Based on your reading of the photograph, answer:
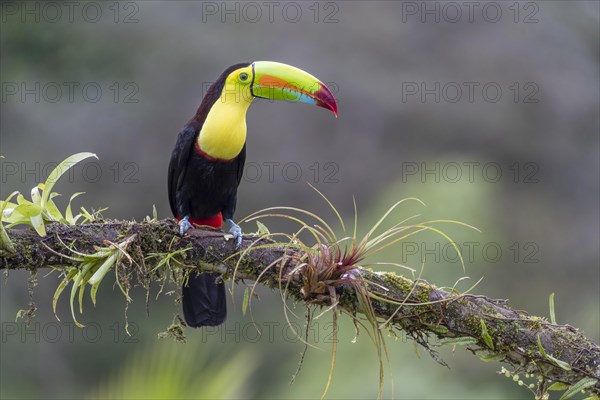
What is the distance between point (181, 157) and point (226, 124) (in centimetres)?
26

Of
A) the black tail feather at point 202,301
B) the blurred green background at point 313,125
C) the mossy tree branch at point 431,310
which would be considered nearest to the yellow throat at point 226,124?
the black tail feather at point 202,301

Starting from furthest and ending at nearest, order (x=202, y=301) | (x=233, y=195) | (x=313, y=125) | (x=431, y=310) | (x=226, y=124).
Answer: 1. (x=313, y=125)
2. (x=233, y=195)
3. (x=226, y=124)
4. (x=202, y=301)
5. (x=431, y=310)

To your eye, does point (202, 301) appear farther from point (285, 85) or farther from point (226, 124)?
point (285, 85)

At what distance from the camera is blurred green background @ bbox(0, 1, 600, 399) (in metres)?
7.66

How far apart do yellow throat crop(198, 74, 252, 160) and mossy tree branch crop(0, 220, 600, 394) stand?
1190mm

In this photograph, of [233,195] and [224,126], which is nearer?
[224,126]

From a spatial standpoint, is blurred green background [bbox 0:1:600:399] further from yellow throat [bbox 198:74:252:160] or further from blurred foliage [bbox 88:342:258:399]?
blurred foliage [bbox 88:342:258:399]

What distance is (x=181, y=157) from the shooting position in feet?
12.4

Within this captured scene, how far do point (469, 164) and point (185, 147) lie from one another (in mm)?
4504

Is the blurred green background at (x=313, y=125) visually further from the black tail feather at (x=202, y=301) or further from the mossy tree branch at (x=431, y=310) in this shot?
the mossy tree branch at (x=431, y=310)

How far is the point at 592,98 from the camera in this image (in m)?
8.87

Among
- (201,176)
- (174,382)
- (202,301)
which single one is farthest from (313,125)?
(174,382)

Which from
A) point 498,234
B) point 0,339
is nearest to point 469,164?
point 498,234

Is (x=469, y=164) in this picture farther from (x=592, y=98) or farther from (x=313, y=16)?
(x=313, y=16)
